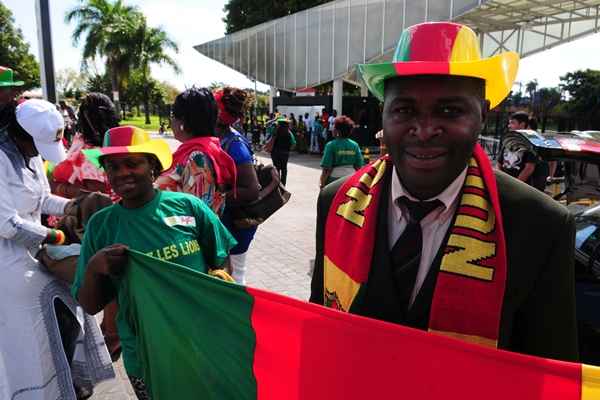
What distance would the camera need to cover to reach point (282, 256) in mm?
6680

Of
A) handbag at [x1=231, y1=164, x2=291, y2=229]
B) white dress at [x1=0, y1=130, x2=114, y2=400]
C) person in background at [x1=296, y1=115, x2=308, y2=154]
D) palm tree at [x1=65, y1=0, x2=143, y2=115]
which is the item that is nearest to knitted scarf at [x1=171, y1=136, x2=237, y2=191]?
handbag at [x1=231, y1=164, x2=291, y2=229]

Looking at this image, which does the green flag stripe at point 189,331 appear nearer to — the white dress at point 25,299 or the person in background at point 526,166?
the white dress at point 25,299

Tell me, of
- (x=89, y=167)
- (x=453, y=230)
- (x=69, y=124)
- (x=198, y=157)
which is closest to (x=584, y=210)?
(x=453, y=230)

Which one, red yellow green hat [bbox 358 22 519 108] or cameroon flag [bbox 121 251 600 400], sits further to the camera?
red yellow green hat [bbox 358 22 519 108]

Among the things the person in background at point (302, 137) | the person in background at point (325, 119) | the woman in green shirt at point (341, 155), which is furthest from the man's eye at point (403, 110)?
the person in background at point (302, 137)

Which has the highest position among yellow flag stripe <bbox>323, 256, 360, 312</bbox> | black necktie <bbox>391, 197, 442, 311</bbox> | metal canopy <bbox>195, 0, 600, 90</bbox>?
metal canopy <bbox>195, 0, 600, 90</bbox>

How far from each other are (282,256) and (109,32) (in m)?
38.2

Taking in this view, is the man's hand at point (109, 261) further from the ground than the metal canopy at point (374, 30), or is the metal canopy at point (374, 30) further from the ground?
the metal canopy at point (374, 30)

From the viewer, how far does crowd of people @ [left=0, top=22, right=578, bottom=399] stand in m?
1.31

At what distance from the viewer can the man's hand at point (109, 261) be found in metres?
2.07

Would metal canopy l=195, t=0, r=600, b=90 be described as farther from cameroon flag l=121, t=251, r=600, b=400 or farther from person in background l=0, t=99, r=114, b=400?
cameroon flag l=121, t=251, r=600, b=400

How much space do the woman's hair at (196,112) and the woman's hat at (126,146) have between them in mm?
698

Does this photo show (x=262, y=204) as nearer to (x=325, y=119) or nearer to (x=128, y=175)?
(x=128, y=175)

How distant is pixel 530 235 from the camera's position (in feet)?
4.27
